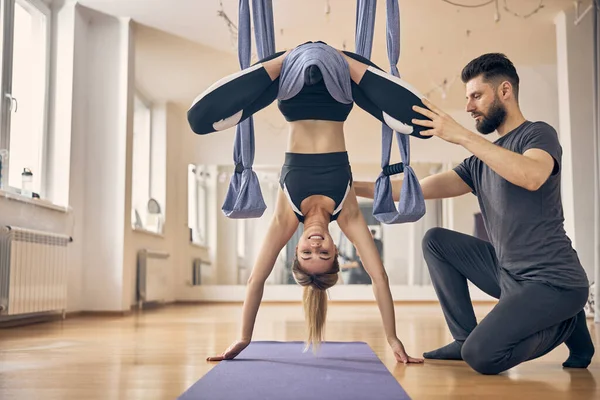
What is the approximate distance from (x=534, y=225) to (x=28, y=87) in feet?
14.8

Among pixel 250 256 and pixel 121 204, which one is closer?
pixel 121 204

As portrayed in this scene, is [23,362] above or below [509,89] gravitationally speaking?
below

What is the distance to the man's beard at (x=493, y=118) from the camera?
8.15 feet

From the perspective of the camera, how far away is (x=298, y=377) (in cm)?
220

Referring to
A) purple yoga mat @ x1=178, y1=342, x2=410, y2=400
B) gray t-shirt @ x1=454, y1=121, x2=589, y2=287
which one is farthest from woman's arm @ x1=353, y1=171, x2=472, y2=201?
purple yoga mat @ x1=178, y1=342, x2=410, y2=400

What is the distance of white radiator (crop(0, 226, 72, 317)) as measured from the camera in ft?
14.4

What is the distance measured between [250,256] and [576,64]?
16.5 feet

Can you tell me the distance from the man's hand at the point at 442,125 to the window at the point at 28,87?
367 cm

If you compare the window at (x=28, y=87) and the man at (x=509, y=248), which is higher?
the window at (x=28, y=87)

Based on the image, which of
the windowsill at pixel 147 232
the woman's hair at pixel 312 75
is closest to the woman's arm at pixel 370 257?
the woman's hair at pixel 312 75

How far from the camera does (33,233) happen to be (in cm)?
472

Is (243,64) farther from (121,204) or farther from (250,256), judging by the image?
(250,256)

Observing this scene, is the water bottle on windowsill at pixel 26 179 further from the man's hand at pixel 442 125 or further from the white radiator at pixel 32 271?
the man's hand at pixel 442 125

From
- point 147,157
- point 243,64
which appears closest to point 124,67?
point 147,157
